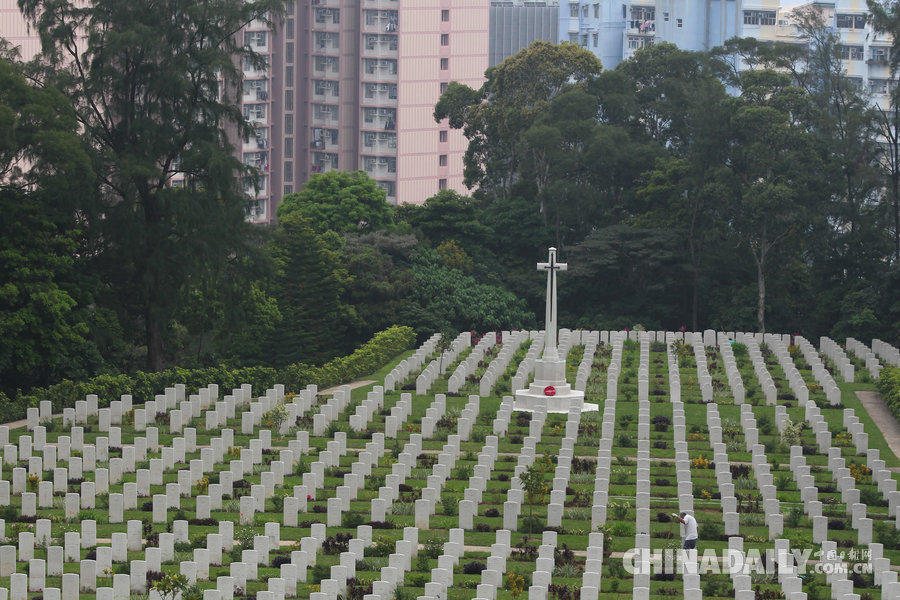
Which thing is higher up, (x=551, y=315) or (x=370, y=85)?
(x=370, y=85)

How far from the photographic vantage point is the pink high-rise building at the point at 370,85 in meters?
93.2

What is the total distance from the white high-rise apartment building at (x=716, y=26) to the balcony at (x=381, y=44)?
1624 centimetres

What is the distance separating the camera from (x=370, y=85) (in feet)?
308

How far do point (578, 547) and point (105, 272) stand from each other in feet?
85.2

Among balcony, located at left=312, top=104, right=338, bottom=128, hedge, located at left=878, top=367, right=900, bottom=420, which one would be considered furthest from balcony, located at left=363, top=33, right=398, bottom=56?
hedge, located at left=878, top=367, right=900, bottom=420

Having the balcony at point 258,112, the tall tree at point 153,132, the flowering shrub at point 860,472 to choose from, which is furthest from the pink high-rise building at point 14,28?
the flowering shrub at point 860,472

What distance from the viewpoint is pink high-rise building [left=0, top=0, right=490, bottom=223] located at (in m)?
93.2

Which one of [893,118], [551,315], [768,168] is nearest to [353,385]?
[551,315]

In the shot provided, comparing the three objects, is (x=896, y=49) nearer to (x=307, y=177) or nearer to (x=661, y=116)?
(x=661, y=116)

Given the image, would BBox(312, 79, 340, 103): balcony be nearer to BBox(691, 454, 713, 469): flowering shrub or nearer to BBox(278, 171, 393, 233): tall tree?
BBox(278, 171, 393, 233): tall tree

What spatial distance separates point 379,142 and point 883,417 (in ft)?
189

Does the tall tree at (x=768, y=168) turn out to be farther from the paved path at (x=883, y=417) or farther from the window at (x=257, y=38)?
the window at (x=257, y=38)

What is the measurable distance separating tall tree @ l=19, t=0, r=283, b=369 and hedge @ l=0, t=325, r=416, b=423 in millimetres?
4831

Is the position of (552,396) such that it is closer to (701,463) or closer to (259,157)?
(701,463)
